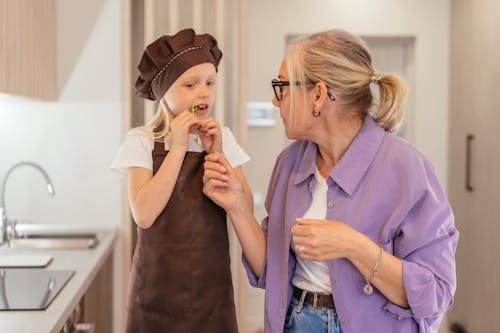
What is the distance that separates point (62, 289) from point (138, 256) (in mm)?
287

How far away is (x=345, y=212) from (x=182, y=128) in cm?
48

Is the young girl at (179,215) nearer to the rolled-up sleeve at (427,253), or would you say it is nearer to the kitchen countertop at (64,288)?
the kitchen countertop at (64,288)

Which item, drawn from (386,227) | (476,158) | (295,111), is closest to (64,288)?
(295,111)

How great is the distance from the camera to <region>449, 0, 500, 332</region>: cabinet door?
3.78m

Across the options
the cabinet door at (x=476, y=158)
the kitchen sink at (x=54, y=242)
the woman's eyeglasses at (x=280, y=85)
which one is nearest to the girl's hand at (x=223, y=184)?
the woman's eyeglasses at (x=280, y=85)

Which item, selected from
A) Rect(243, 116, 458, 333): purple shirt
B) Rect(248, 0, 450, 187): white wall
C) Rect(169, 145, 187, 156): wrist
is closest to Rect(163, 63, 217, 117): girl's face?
Rect(169, 145, 187, 156): wrist

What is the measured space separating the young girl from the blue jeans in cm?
30

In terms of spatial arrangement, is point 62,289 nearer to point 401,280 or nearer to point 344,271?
point 344,271

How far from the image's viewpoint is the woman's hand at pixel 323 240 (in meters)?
1.40

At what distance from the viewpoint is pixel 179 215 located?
1785 mm

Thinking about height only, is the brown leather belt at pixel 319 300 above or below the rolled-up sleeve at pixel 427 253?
below

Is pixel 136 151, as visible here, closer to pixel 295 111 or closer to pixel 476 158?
pixel 295 111

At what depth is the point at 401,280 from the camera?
4.71 feet

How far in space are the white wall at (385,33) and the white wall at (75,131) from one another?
216 centimetres
